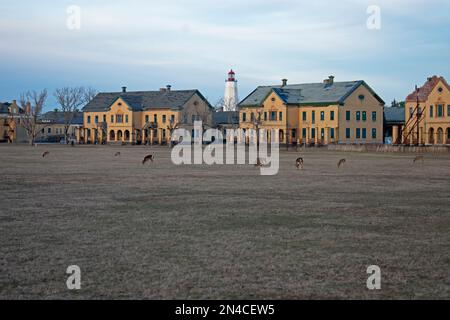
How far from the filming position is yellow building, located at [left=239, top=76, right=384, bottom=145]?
254ft

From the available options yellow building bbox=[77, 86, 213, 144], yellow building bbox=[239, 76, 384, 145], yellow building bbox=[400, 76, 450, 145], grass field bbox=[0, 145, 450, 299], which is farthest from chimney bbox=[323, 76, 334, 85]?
grass field bbox=[0, 145, 450, 299]

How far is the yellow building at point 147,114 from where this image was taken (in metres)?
Answer: 90.1

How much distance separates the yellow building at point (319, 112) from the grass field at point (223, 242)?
58.1m

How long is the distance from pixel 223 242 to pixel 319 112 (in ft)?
230

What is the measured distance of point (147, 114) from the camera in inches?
3632

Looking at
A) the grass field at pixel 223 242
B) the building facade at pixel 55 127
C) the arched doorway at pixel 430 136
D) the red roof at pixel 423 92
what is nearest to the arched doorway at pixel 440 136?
the arched doorway at pixel 430 136

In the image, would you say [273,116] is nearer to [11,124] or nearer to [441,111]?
[441,111]

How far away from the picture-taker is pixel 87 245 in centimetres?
1036

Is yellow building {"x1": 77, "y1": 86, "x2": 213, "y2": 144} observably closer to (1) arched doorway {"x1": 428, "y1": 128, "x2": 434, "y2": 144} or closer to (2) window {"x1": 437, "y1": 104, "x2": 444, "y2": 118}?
(1) arched doorway {"x1": 428, "y1": 128, "x2": 434, "y2": 144}

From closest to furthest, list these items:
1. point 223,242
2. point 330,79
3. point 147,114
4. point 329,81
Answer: point 223,242, point 329,81, point 330,79, point 147,114

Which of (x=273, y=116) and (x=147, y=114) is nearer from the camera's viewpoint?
(x=273, y=116)

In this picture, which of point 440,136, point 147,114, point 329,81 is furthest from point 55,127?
point 440,136

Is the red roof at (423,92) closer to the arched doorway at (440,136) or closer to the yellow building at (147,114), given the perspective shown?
the arched doorway at (440,136)
